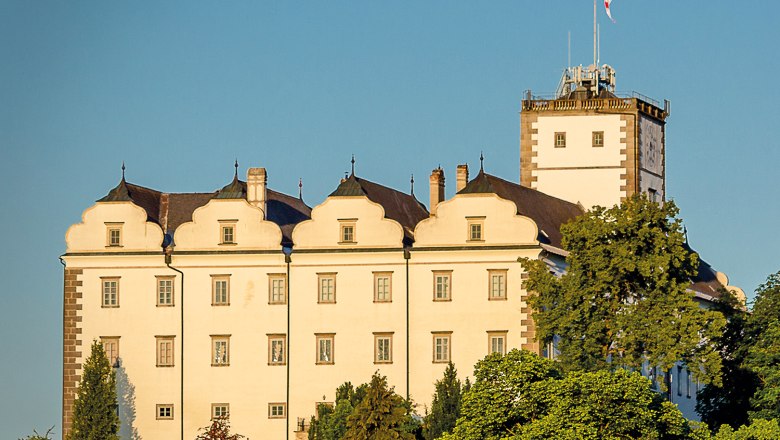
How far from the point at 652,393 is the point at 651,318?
12998 mm

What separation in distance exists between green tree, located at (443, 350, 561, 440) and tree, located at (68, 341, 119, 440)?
20351mm

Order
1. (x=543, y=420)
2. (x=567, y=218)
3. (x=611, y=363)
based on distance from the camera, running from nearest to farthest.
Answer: (x=543, y=420), (x=611, y=363), (x=567, y=218)

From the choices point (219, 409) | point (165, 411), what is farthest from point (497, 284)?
point (165, 411)

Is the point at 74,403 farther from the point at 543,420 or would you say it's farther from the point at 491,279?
the point at 543,420

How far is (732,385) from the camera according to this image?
124 metres

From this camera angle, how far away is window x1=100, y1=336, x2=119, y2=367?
124 metres

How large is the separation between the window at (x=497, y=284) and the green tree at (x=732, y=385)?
9.89 metres

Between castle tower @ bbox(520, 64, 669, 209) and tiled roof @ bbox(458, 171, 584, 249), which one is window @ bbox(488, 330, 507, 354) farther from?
castle tower @ bbox(520, 64, 669, 209)

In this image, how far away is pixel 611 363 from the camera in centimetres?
11556

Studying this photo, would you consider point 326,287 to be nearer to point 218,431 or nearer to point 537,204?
point 218,431

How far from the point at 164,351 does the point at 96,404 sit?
4.10 metres

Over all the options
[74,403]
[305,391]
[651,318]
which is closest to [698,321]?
[651,318]

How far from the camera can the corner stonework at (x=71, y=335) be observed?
4899 inches

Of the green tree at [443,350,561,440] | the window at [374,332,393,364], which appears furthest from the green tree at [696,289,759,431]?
the green tree at [443,350,561,440]
